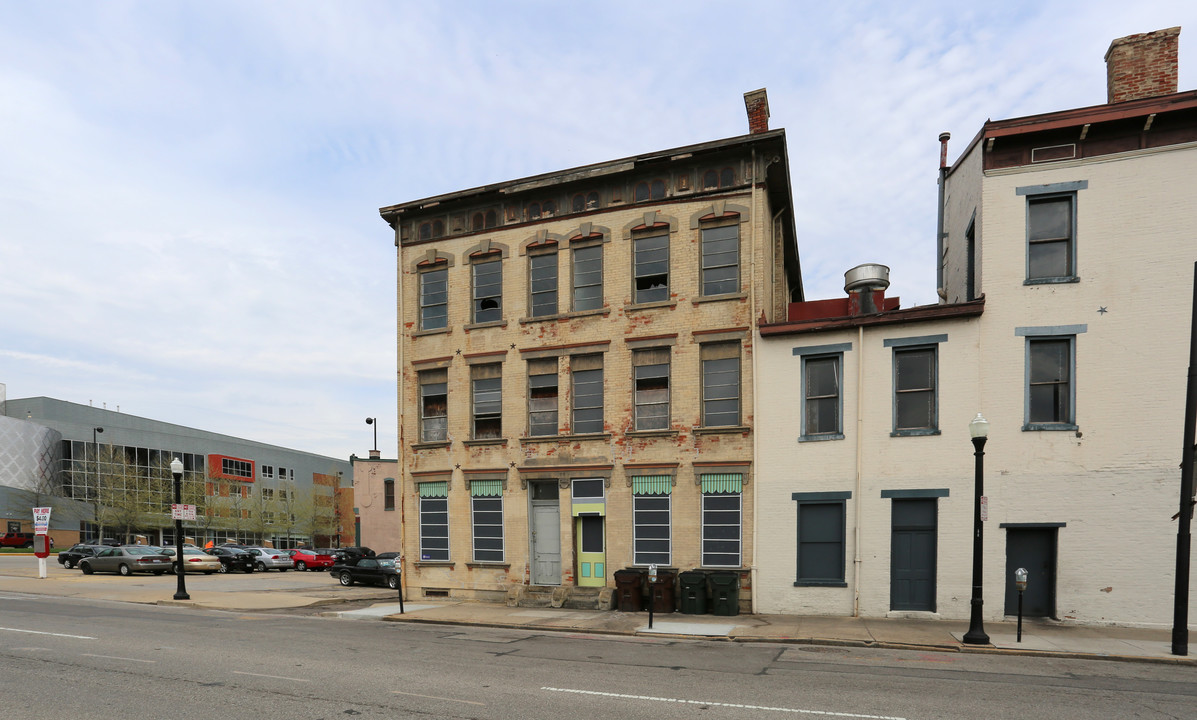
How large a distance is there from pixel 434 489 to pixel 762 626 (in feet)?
35.7

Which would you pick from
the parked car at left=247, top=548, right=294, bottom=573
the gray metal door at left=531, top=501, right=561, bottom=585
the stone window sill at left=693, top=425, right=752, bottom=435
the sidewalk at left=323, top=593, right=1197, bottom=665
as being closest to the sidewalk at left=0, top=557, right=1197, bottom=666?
the sidewalk at left=323, top=593, right=1197, bottom=665

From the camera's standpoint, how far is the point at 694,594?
17.8 m

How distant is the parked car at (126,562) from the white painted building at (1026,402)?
30.2 metres

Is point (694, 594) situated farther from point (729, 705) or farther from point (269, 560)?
point (269, 560)

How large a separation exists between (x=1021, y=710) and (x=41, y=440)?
283 feet

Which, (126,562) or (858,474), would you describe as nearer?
(858,474)

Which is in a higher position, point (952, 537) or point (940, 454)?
point (940, 454)

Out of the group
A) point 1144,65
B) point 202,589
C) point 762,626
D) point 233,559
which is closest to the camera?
point 762,626

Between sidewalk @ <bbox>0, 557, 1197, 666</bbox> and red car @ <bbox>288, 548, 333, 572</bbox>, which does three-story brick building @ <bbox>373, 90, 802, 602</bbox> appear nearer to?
sidewalk @ <bbox>0, 557, 1197, 666</bbox>

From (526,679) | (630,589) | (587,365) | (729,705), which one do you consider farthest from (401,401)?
(729,705)

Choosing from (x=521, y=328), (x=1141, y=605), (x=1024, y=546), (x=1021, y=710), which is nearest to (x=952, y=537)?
(x=1024, y=546)

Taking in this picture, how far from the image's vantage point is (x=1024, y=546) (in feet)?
53.0

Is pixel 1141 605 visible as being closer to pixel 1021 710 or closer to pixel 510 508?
pixel 1021 710

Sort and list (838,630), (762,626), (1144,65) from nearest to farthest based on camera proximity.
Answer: (838,630) < (762,626) < (1144,65)
